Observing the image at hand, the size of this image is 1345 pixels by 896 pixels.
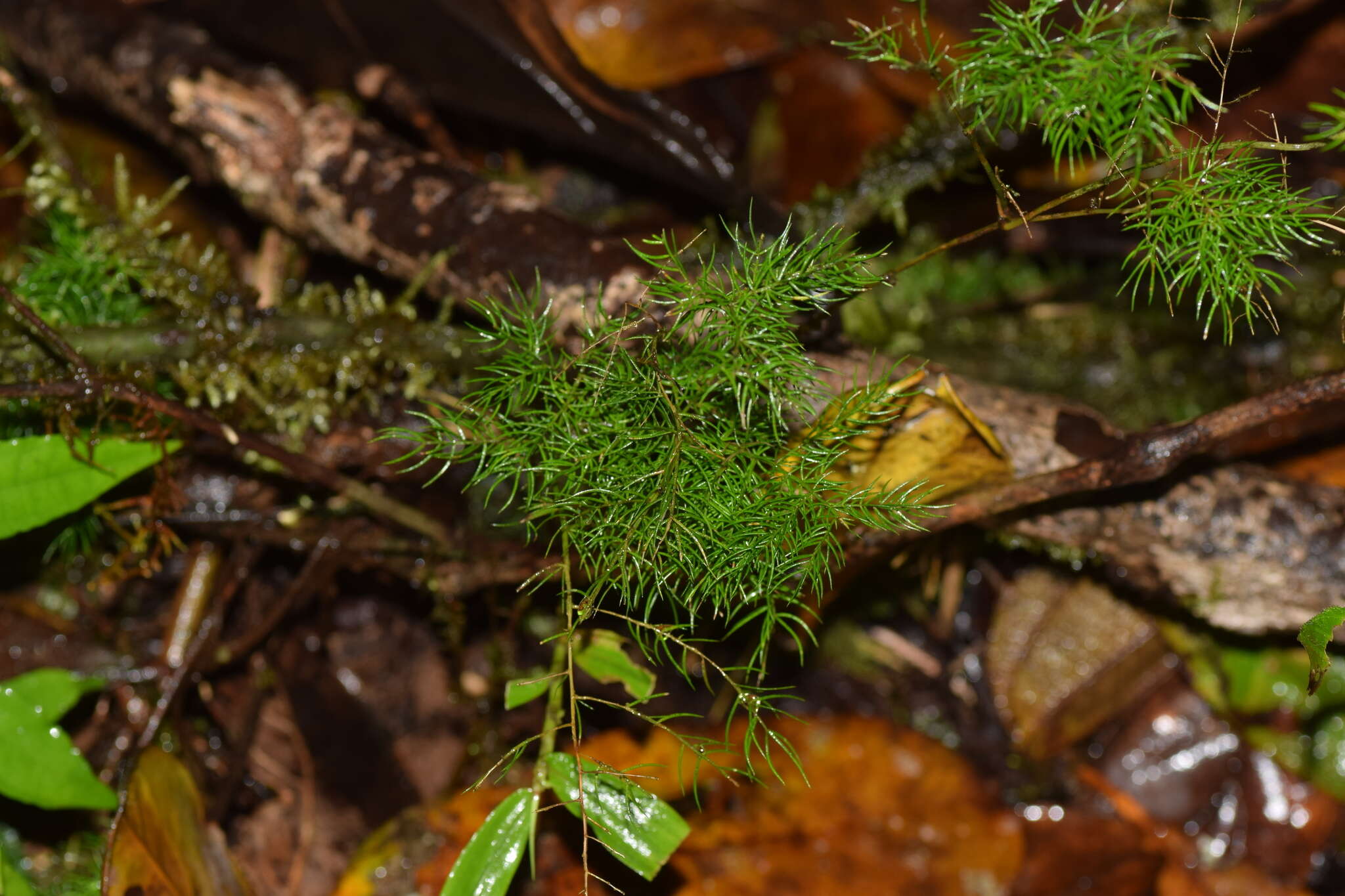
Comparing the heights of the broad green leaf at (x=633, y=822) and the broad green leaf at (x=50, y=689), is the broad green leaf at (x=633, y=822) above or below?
below

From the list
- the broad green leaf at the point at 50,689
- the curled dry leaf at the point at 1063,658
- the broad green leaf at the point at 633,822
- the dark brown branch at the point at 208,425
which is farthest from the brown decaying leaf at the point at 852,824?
the broad green leaf at the point at 50,689

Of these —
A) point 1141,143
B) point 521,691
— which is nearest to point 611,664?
point 521,691

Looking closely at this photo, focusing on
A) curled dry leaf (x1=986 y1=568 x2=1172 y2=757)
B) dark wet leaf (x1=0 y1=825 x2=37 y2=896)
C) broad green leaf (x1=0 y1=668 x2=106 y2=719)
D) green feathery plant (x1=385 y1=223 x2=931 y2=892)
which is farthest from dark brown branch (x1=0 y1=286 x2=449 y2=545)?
curled dry leaf (x1=986 y1=568 x2=1172 y2=757)

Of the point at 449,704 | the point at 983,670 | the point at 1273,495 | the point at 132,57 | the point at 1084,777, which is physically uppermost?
the point at 132,57

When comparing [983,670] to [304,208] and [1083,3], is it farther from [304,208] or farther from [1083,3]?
[304,208]

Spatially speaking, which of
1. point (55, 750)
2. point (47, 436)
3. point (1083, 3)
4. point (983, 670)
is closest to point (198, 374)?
point (47, 436)

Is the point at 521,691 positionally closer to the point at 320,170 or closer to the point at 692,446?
the point at 692,446

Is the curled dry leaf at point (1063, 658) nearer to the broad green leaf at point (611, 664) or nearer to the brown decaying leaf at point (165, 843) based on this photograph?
the broad green leaf at point (611, 664)
